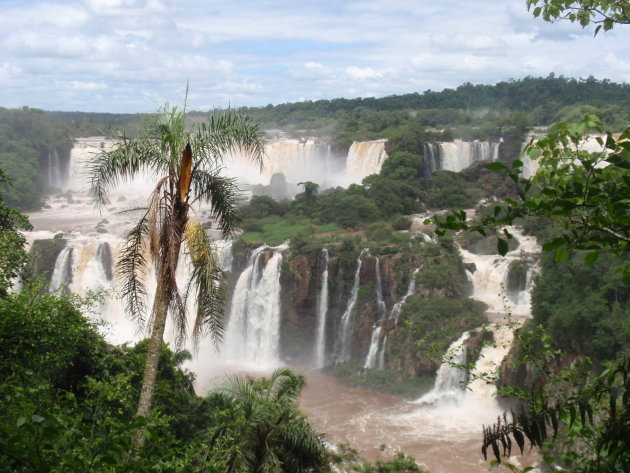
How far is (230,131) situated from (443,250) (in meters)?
17.1

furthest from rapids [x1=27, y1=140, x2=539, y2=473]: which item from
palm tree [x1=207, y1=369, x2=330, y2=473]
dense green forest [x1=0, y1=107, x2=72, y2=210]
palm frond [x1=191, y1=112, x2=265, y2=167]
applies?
palm frond [x1=191, y1=112, x2=265, y2=167]

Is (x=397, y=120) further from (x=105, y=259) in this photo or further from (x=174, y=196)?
(x=174, y=196)

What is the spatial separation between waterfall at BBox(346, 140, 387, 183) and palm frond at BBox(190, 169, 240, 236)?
3015cm

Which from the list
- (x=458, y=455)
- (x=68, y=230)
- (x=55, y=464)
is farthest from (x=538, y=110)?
(x=55, y=464)

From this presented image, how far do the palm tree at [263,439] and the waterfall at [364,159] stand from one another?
95.4 feet

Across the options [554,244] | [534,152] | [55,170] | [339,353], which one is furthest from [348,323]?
[55,170]

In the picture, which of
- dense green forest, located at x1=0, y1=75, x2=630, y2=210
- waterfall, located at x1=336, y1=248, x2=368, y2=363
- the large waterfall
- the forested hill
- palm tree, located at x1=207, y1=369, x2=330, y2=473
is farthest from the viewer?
the forested hill

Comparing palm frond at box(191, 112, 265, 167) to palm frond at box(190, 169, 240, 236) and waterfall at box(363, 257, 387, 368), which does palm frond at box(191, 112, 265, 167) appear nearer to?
palm frond at box(190, 169, 240, 236)

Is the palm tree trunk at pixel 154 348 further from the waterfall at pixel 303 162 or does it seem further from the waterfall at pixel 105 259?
the waterfall at pixel 303 162

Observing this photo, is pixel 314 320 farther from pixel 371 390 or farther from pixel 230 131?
pixel 230 131

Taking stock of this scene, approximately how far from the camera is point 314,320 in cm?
2406

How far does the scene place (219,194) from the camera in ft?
22.1

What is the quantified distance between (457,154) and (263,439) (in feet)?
101

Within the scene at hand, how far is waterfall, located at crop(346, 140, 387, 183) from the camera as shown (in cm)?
3712
